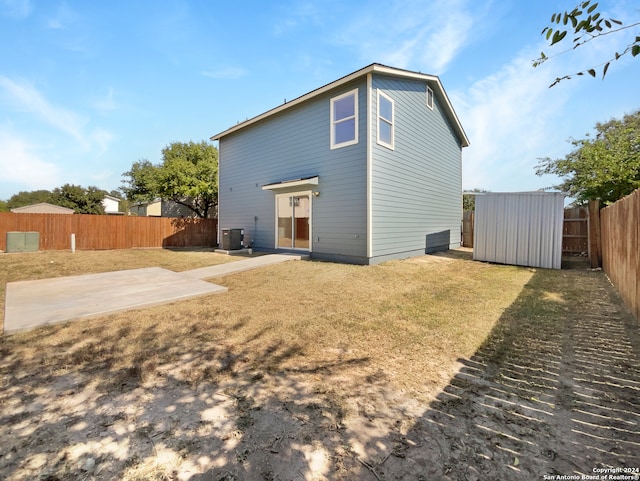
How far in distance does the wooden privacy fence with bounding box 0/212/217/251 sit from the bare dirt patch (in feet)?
41.7

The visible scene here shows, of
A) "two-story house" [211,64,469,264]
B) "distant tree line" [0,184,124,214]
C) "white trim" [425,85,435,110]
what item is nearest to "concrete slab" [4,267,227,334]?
"two-story house" [211,64,469,264]

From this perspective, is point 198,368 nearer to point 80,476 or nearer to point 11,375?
point 80,476

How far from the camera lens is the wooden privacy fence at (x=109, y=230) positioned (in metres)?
12.8

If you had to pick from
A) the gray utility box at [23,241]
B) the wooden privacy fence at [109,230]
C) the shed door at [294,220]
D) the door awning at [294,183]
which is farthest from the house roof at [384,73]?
the gray utility box at [23,241]

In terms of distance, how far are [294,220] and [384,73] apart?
575cm

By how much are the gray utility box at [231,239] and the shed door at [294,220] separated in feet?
6.17

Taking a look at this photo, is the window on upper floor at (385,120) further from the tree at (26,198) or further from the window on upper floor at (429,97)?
the tree at (26,198)

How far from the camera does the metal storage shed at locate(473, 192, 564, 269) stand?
836 centimetres

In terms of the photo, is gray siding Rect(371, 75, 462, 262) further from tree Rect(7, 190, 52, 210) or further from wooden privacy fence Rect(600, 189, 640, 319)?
tree Rect(7, 190, 52, 210)

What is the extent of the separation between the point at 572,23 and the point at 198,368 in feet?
12.7

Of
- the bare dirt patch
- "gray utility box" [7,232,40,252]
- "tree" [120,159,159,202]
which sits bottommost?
the bare dirt patch

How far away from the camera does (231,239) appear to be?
11805 mm

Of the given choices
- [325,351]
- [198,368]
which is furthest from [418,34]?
[198,368]

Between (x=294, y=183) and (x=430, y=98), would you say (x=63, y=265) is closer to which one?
(x=294, y=183)
